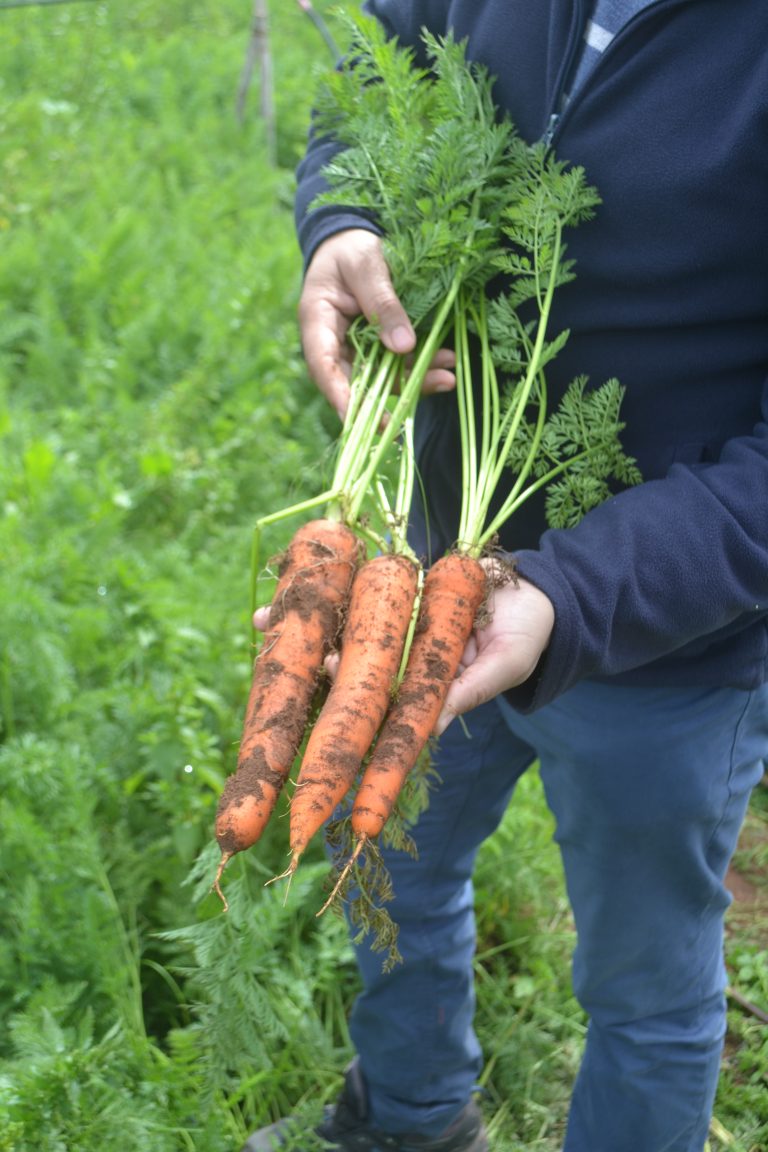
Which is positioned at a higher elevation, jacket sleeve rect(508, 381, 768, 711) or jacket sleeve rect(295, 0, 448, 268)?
jacket sleeve rect(295, 0, 448, 268)

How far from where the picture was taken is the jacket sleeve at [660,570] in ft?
4.79

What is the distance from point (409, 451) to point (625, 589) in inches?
18.8

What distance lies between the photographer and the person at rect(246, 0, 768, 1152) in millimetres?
1472

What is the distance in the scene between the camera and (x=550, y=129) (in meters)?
1.62

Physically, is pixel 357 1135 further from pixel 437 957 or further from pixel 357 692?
pixel 357 692

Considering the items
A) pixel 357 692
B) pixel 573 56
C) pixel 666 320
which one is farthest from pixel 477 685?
pixel 573 56

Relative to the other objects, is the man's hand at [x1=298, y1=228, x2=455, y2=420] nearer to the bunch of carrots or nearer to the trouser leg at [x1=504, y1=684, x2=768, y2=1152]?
the bunch of carrots

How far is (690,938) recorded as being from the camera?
5.84 ft

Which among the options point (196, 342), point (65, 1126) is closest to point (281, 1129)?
point (65, 1126)

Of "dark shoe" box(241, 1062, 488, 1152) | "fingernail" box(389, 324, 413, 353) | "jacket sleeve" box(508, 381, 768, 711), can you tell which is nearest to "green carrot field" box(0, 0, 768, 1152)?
"dark shoe" box(241, 1062, 488, 1152)

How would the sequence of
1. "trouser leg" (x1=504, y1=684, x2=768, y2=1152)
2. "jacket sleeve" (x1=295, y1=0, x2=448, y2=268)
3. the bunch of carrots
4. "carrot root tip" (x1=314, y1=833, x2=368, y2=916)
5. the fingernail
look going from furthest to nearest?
"jacket sleeve" (x1=295, y1=0, x2=448, y2=268), the fingernail, "trouser leg" (x1=504, y1=684, x2=768, y2=1152), the bunch of carrots, "carrot root tip" (x1=314, y1=833, x2=368, y2=916)

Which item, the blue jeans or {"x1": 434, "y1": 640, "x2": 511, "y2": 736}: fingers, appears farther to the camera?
the blue jeans

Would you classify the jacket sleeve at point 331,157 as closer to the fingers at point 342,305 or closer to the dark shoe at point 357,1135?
the fingers at point 342,305

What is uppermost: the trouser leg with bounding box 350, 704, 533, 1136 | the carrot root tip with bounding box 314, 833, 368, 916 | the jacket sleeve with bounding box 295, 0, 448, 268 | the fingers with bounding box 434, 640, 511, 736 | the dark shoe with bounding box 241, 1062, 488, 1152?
the jacket sleeve with bounding box 295, 0, 448, 268
